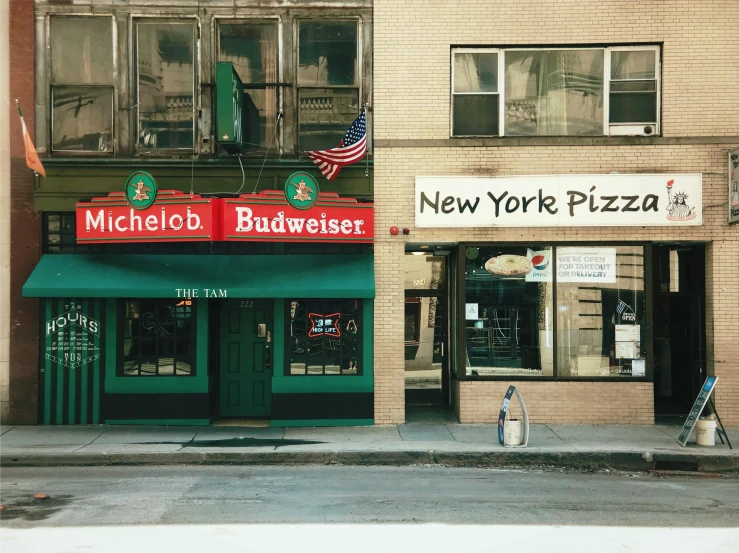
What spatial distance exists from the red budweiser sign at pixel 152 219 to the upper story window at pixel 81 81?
4.17ft

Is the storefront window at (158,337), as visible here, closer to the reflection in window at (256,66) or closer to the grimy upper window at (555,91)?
the reflection in window at (256,66)

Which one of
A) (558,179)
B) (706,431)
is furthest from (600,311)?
(706,431)

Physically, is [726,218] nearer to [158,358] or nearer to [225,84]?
[225,84]

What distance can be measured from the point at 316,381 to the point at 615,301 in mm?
5767

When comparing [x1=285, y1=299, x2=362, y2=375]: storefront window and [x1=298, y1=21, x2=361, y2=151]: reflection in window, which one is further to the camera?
[x1=298, y1=21, x2=361, y2=151]: reflection in window

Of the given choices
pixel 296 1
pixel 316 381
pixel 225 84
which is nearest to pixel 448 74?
pixel 296 1

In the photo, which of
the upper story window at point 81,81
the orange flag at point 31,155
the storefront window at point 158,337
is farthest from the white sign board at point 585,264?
the orange flag at point 31,155

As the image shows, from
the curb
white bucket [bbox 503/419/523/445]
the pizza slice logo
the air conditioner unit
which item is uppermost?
the air conditioner unit

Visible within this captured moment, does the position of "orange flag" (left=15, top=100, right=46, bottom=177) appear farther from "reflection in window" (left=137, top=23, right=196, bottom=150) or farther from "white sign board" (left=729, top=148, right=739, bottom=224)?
"white sign board" (left=729, top=148, right=739, bottom=224)

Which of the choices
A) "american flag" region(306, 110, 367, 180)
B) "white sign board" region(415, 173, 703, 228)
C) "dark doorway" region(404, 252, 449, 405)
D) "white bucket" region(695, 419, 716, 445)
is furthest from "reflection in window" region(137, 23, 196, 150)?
"white bucket" region(695, 419, 716, 445)

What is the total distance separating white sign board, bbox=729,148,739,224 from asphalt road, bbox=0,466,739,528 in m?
4.85

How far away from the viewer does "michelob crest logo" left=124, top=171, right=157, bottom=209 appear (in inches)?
461

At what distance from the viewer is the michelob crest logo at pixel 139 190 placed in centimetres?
1171

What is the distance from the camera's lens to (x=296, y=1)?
12.6 m
